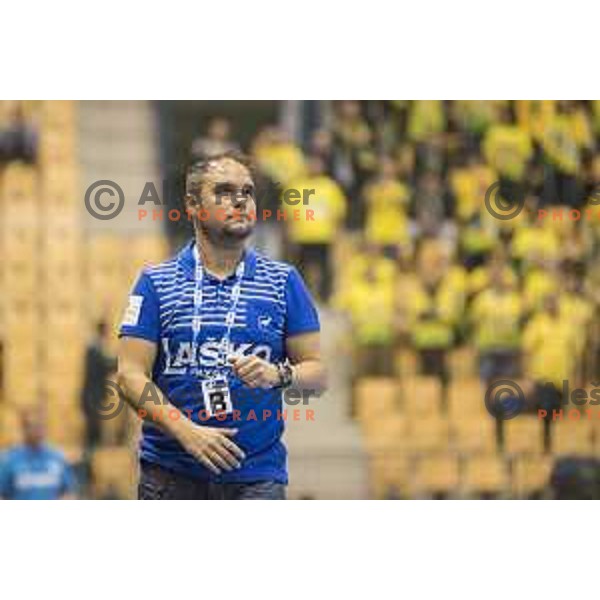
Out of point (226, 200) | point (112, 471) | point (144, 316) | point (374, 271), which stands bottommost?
point (112, 471)

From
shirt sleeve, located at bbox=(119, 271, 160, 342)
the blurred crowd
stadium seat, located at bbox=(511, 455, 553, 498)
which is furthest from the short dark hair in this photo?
stadium seat, located at bbox=(511, 455, 553, 498)

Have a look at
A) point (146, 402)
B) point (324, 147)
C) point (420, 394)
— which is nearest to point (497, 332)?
point (420, 394)

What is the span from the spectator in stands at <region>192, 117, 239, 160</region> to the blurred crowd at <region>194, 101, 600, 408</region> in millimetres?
425

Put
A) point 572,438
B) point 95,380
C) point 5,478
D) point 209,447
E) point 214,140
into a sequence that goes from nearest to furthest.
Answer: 1. point 209,447
2. point 5,478
3. point 95,380
4. point 214,140
5. point 572,438

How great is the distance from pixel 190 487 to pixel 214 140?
13.5 feet

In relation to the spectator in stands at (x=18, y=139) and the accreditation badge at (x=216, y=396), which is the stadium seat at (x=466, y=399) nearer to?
the spectator in stands at (x=18, y=139)

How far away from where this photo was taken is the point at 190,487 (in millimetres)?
5973

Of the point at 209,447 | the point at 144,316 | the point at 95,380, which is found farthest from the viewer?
the point at 95,380

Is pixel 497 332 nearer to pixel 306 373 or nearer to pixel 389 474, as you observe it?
pixel 389 474

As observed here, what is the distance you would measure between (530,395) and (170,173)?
255 centimetres

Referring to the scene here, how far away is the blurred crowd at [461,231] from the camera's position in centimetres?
1013

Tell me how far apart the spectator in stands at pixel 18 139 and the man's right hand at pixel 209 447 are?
4.51 metres

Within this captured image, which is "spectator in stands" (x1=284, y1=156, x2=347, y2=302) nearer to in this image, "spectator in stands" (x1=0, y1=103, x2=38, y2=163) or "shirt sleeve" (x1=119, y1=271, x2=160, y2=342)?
"spectator in stands" (x1=0, y1=103, x2=38, y2=163)

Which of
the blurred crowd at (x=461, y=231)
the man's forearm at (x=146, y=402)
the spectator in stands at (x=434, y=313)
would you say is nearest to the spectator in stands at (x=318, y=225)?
the blurred crowd at (x=461, y=231)
